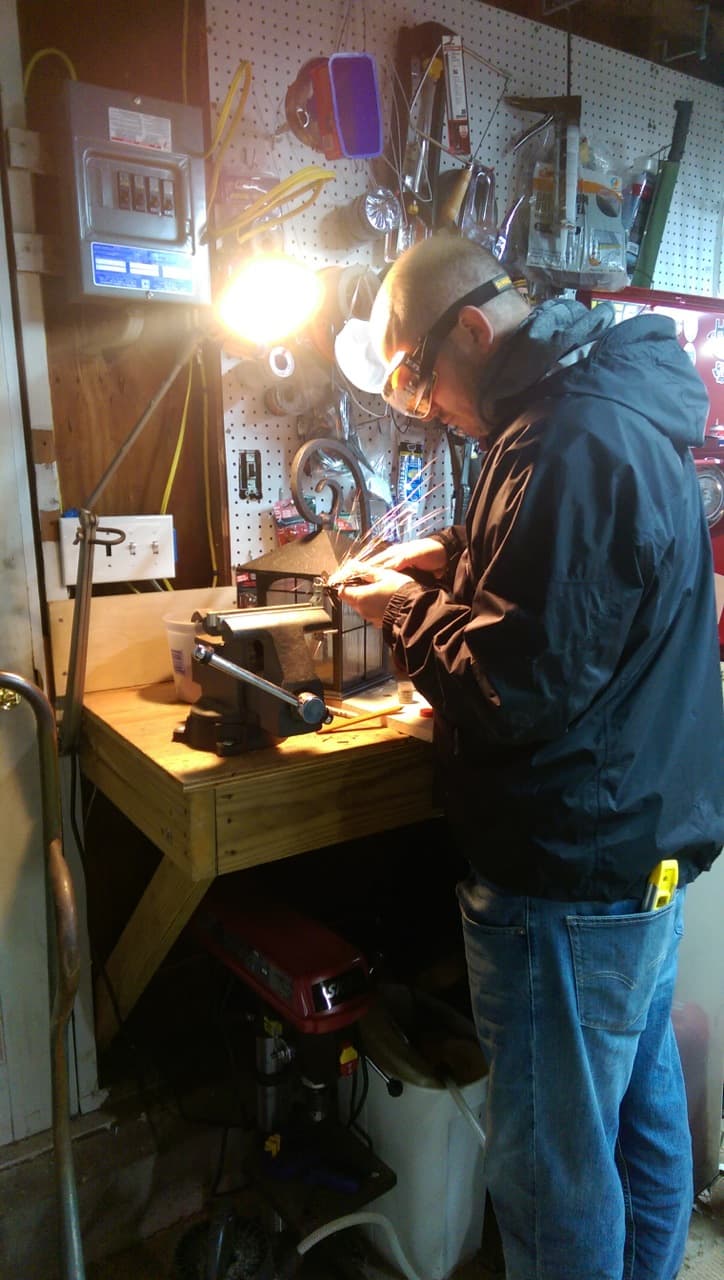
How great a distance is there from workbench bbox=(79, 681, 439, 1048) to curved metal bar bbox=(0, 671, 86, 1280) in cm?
12

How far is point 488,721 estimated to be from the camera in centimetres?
96

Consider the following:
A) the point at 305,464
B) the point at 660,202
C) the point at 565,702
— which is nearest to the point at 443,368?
the point at 565,702

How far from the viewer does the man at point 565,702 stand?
92cm

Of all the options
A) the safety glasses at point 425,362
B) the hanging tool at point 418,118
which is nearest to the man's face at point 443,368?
the safety glasses at point 425,362

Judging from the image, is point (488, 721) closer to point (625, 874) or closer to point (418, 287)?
point (625, 874)

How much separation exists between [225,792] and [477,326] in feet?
2.36

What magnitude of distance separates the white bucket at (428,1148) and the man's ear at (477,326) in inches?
47.2

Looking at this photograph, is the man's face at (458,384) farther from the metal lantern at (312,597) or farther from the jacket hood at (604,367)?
the metal lantern at (312,597)

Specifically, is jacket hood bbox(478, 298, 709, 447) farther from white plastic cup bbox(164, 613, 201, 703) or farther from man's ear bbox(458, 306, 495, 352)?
white plastic cup bbox(164, 613, 201, 703)

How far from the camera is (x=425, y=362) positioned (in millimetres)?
1174

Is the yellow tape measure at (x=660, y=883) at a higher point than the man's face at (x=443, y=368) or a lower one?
lower

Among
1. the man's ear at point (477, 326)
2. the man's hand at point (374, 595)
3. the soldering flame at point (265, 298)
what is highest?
the soldering flame at point (265, 298)

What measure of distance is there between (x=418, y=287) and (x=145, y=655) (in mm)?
885

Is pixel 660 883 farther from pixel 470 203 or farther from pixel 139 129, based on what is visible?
A: pixel 470 203
